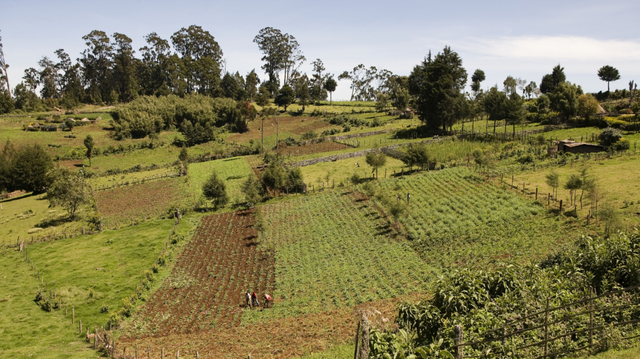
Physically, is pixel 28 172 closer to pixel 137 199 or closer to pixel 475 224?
pixel 137 199

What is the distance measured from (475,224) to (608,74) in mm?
76924

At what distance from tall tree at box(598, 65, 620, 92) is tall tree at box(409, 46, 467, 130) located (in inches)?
1489

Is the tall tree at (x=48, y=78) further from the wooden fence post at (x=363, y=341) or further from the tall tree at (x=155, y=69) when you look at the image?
the wooden fence post at (x=363, y=341)

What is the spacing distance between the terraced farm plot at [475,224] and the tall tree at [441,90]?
27429mm

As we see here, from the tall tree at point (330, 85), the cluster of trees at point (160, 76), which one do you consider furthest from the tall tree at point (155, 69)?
the tall tree at point (330, 85)

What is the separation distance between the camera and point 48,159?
5366 cm

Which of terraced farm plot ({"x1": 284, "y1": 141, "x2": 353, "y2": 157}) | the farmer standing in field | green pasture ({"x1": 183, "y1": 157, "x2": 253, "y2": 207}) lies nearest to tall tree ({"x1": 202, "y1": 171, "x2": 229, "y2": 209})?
green pasture ({"x1": 183, "y1": 157, "x2": 253, "y2": 207})

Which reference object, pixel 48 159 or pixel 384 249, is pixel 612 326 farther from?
pixel 48 159

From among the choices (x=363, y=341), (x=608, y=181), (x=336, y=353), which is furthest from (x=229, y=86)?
(x=363, y=341)

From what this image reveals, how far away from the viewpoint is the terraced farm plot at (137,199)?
140ft

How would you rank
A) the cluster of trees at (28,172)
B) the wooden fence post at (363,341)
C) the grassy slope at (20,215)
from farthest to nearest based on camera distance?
the cluster of trees at (28,172)
the grassy slope at (20,215)
the wooden fence post at (363,341)

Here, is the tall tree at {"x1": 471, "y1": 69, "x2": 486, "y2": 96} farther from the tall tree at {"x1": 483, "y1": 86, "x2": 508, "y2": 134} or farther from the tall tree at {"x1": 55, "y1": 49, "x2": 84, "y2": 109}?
the tall tree at {"x1": 55, "y1": 49, "x2": 84, "y2": 109}

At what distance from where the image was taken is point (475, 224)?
3125 centimetres

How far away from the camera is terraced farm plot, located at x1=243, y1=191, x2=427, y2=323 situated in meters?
24.2
